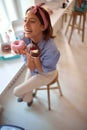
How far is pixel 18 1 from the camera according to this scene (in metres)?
1.85

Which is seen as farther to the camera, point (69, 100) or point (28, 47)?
point (69, 100)

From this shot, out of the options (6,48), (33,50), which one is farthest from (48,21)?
(6,48)

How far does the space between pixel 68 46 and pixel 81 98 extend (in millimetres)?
1159

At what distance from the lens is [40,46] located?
3.82 feet

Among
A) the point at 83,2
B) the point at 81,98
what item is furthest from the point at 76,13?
the point at 81,98

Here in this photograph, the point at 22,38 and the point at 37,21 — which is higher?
the point at 37,21

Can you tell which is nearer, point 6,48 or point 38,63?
point 38,63

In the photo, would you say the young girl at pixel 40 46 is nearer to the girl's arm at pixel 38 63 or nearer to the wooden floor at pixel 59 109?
the girl's arm at pixel 38 63

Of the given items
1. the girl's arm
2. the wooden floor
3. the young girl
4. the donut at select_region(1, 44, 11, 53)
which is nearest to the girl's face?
the young girl

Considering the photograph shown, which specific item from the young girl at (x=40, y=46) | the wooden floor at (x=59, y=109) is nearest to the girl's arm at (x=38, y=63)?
the young girl at (x=40, y=46)

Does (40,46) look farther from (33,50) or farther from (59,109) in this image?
(59,109)

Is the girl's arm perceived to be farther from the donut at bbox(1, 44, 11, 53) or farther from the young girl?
the donut at bbox(1, 44, 11, 53)

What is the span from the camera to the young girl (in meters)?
1.03

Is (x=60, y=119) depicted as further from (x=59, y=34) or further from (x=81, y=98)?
(x=59, y=34)
